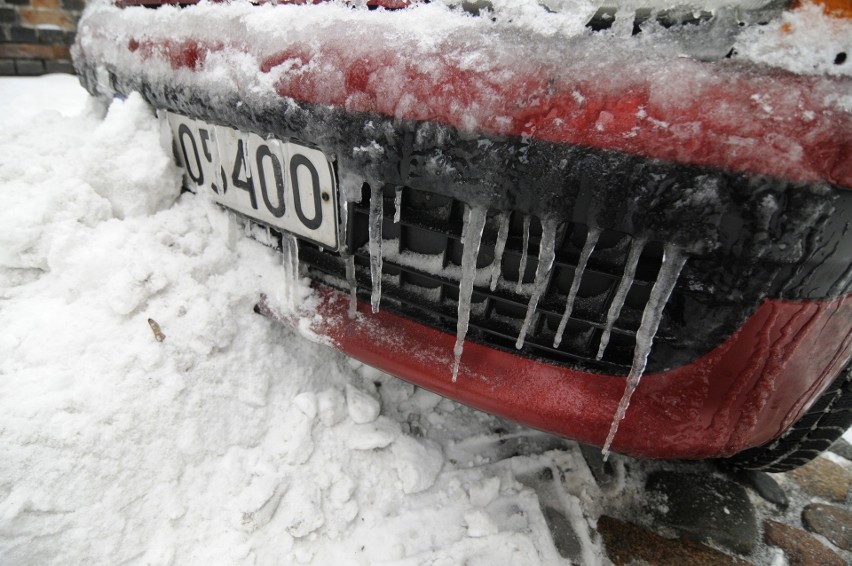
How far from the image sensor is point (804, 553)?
1.29 metres

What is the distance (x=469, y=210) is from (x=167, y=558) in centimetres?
109

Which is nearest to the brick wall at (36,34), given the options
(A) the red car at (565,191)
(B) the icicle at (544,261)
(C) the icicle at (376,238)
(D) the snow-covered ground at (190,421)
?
(D) the snow-covered ground at (190,421)

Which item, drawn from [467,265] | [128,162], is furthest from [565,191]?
[128,162]

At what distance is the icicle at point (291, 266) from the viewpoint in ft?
4.17

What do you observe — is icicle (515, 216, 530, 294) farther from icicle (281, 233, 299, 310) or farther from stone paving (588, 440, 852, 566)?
stone paving (588, 440, 852, 566)

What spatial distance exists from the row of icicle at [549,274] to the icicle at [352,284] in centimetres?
9

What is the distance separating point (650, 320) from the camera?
2.71ft

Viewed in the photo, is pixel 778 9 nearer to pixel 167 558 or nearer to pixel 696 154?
pixel 696 154

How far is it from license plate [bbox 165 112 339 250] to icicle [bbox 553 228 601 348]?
0.57m

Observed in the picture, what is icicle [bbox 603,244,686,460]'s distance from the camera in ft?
2.47

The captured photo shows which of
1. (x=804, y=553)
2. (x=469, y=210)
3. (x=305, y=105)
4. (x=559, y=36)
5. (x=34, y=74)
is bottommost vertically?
(x=804, y=553)

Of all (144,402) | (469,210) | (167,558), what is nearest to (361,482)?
(167,558)

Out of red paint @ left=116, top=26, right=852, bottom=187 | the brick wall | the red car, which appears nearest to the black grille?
the red car

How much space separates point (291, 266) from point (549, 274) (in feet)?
2.47
